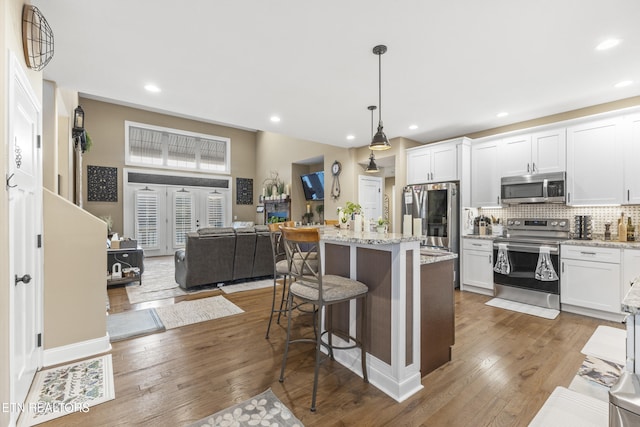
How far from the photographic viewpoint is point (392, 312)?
1977 mm

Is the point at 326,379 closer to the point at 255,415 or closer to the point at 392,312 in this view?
the point at 255,415

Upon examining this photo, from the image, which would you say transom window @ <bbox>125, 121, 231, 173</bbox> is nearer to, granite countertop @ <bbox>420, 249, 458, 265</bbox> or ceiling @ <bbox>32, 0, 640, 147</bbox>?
ceiling @ <bbox>32, 0, 640, 147</bbox>

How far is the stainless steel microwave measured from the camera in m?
3.85

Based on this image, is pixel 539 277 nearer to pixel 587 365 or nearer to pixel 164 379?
pixel 587 365

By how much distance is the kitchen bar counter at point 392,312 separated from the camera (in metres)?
1.94

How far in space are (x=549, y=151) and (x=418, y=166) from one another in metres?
1.89

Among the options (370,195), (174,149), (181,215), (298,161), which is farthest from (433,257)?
(174,149)

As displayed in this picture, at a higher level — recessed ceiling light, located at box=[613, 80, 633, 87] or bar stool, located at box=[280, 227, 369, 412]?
recessed ceiling light, located at box=[613, 80, 633, 87]

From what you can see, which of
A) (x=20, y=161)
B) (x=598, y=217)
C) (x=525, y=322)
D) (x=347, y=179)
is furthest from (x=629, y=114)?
(x=20, y=161)

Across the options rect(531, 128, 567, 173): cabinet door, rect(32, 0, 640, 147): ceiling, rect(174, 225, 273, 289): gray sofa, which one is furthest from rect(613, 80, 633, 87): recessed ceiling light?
rect(174, 225, 273, 289): gray sofa

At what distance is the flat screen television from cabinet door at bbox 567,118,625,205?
195 inches

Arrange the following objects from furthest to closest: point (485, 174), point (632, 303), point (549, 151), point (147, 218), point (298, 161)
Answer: point (147, 218)
point (298, 161)
point (485, 174)
point (549, 151)
point (632, 303)

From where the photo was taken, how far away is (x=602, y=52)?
253 cm

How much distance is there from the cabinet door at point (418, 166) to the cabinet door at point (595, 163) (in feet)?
6.29
